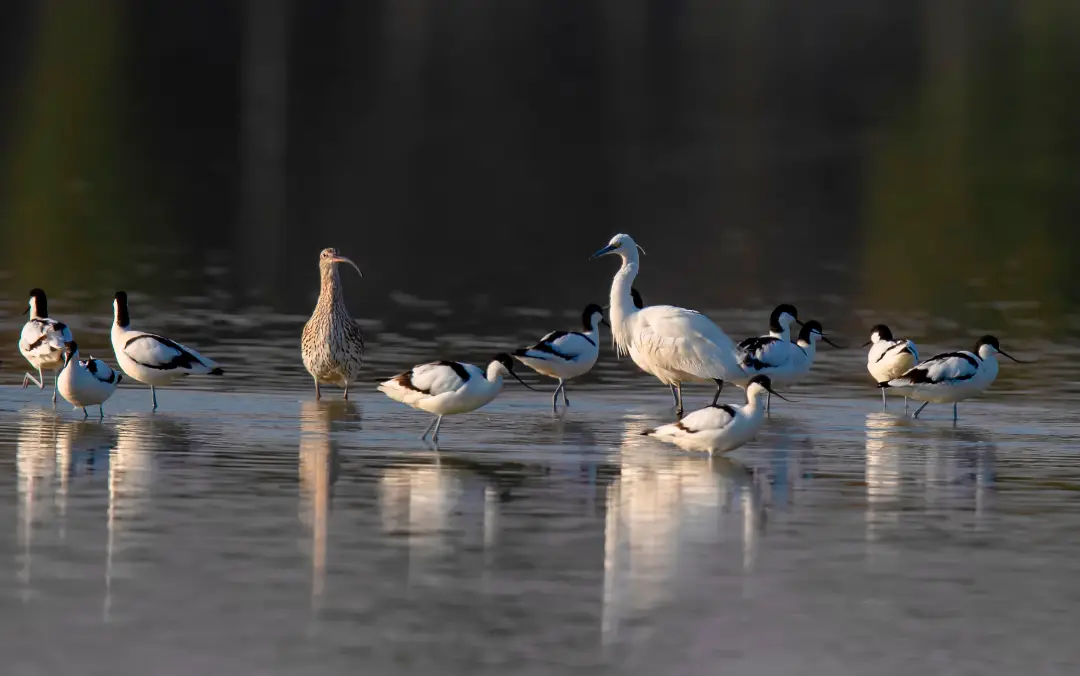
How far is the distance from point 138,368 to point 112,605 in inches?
324

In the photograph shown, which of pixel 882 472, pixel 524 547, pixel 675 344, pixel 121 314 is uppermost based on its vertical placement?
pixel 121 314

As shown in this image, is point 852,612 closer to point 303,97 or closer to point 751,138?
Answer: point 751,138

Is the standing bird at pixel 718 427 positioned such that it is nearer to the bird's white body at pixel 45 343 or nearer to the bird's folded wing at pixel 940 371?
the bird's folded wing at pixel 940 371

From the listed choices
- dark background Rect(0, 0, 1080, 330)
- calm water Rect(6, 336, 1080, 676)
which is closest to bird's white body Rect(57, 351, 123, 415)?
calm water Rect(6, 336, 1080, 676)

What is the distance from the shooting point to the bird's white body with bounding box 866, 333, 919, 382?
20641 mm

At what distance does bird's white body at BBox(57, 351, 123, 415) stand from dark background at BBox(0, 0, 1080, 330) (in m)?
9.48

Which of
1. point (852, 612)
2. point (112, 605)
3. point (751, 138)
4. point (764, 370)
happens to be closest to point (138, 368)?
point (764, 370)

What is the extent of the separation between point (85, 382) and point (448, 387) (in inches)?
130

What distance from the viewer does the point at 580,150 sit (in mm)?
50594

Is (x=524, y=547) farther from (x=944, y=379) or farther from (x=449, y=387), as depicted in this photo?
(x=944, y=379)

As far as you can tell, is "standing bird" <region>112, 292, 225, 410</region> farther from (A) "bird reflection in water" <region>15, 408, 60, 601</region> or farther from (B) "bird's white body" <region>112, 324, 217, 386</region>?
(A) "bird reflection in water" <region>15, 408, 60, 601</region>

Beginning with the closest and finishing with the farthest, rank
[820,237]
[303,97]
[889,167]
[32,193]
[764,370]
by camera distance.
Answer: [764,370]
[820,237]
[32,193]
[889,167]
[303,97]

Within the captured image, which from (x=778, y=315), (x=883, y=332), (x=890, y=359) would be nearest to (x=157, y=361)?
(x=778, y=315)

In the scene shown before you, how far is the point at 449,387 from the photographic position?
1712 centimetres
